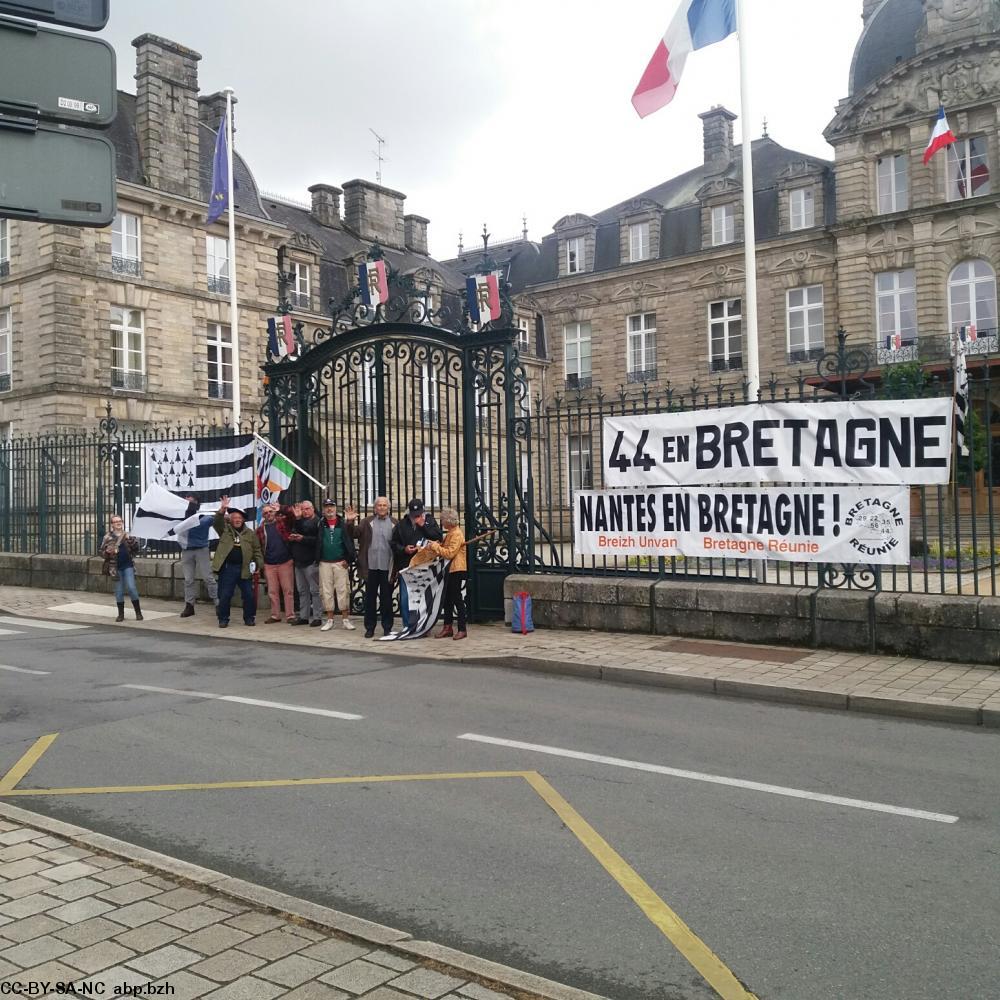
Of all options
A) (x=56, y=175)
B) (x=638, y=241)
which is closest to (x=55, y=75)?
(x=56, y=175)

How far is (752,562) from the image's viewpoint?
1176 cm

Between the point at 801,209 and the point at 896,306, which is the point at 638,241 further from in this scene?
the point at 896,306

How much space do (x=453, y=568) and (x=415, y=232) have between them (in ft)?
131

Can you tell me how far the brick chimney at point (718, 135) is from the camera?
44.4 metres

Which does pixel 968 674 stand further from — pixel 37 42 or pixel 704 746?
pixel 37 42

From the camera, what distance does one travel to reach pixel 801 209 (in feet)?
132

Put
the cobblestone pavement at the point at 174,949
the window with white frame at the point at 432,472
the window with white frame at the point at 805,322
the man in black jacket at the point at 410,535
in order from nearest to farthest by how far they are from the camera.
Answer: the cobblestone pavement at the point at 174,949
the man in black jacket at the point at 410,535
the window with white frame at the point at 432,472
the window with white frame at the point at 805,322

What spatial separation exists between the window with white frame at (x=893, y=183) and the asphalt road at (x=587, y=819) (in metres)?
34.2

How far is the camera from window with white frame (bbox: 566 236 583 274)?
46938mm

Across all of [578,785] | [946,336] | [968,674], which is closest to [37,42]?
[578,785]

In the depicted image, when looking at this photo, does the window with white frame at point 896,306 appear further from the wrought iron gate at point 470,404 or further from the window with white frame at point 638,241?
the wrought iron gate at point 470,404

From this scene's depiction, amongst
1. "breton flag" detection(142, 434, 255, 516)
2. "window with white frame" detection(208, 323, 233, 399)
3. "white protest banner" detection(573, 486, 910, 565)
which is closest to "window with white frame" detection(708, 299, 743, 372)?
"window with white frame" detection(208, 323, 233, 399)

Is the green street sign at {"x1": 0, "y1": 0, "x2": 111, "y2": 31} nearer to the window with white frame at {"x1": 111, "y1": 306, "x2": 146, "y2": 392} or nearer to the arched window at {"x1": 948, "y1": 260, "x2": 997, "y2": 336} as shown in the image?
the window with white frame at {"x1": 111, "y1": 306, "x2": 146, "y2": 392}

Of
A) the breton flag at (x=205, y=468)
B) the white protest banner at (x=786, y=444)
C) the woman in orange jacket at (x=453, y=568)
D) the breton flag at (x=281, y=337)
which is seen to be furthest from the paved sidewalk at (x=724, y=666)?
the breton flag at (x=281, y=337)
